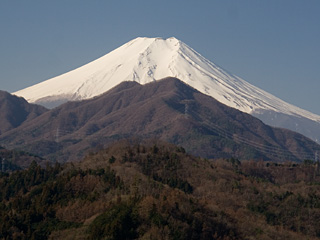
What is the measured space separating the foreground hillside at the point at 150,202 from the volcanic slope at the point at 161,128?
66168 millimetres

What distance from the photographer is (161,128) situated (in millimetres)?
157375

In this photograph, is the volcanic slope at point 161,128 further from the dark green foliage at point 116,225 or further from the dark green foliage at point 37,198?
the dark green foliage at point 116,225

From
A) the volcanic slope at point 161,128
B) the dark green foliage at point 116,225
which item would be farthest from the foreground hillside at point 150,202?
the volcanic slope at point 161,128

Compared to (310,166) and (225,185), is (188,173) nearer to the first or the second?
(225,185)

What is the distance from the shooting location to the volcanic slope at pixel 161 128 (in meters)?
145

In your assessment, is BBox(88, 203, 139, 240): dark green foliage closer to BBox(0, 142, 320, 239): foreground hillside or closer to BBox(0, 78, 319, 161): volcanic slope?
BBox(0, 142, 320, 239): foreground hillside

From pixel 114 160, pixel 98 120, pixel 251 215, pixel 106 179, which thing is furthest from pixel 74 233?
pixel 98 120

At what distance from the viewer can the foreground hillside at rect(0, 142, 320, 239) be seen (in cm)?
3838

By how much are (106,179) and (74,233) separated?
48.3 feet

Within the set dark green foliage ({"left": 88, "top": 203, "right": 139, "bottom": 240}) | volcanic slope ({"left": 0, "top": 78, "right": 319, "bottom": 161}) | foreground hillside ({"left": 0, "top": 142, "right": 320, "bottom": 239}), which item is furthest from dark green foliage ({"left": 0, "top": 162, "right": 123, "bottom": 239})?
volcanic slope ({"left": 0, "top": 78, "right": 319, "bottom": 161})

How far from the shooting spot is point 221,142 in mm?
147875

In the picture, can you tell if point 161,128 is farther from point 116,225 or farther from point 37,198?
point 116,225

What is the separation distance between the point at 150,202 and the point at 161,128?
386 ft

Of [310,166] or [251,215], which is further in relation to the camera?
[310,166]
